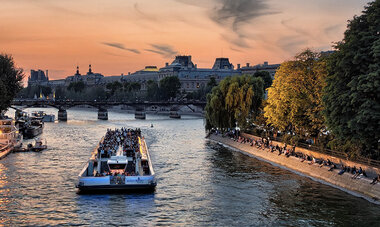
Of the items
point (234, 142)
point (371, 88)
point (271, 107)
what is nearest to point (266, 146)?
point (271, 107)

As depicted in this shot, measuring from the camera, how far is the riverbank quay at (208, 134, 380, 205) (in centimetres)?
4028

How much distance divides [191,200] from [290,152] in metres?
21.2

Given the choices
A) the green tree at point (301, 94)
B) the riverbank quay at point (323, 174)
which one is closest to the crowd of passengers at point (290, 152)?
the riverbank quay at point (323, 174)

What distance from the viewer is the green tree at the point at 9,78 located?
3536 inches

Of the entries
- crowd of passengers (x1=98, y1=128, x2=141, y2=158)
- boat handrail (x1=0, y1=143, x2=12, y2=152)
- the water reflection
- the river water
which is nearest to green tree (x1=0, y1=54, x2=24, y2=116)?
boat handrail (x1=0, y1=143, x2=12, y2=152)

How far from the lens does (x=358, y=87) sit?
40406mm

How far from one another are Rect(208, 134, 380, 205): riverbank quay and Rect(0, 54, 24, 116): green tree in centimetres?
4415

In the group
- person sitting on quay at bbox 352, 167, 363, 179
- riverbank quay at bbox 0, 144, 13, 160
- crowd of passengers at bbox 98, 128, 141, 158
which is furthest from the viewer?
riverbank quay at bbox 0, 144, 13, 160

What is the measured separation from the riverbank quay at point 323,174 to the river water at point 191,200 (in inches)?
36.3

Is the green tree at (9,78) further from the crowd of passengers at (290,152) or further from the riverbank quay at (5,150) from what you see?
the crowd of passengers at (290,152)

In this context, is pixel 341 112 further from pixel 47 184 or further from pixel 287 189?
pixel 47 184

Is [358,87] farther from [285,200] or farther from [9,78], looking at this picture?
[9,78]

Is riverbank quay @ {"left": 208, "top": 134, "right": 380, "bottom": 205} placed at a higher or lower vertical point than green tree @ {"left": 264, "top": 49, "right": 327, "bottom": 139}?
lower

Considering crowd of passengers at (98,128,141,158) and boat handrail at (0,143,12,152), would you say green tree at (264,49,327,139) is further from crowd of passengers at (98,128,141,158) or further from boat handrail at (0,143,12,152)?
boat handrail at (0,143,12,152)
